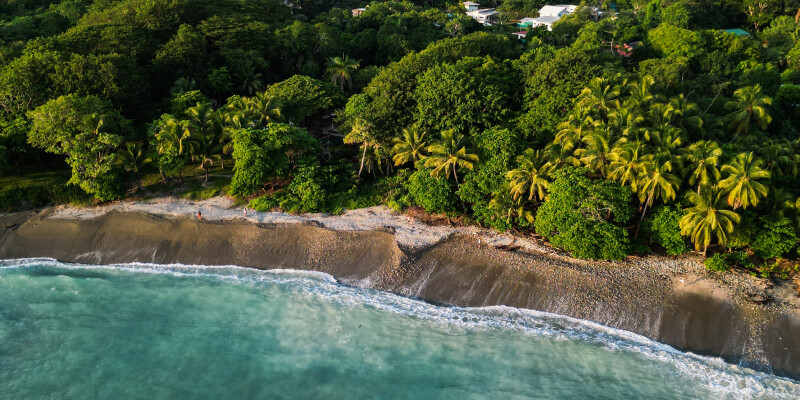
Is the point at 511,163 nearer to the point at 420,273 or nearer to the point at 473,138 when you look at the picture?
the point at 473,138

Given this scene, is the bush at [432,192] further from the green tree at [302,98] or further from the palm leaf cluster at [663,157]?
the green tree at [302,98]

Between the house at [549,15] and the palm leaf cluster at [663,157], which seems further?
the house at [549,15]

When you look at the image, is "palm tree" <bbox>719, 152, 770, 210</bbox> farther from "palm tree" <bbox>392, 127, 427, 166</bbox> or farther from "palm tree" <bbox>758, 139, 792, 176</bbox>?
"palm tree" <bbox>392, 127, 427, 166</bbox>

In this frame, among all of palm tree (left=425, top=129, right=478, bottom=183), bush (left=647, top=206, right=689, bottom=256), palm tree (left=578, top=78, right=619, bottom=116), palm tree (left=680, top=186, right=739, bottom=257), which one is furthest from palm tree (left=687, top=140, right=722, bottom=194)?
palm tree (left=425, top=129, right=478, bottom=183)

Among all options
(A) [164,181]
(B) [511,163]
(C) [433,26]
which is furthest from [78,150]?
(C) [433,26]

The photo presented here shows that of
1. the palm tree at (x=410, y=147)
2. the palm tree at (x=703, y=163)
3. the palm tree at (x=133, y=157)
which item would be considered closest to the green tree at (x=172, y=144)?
the palm tree at (x=133, y=157)
